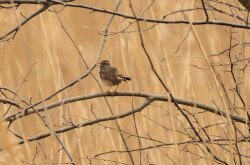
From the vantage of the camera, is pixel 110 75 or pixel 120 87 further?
pixel 120 87

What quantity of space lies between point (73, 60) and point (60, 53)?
492mm

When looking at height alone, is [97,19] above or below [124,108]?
above

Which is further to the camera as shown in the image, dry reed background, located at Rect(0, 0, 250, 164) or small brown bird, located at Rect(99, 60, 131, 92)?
small brown bird, located at Rect(99, 60, 131, 92)

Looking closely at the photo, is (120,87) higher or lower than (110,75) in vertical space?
higher

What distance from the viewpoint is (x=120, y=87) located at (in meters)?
4.53

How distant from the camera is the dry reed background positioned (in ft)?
7.39

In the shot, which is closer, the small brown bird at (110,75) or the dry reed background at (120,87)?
the dry reed background at (120,87)

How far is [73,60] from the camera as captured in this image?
4223mm

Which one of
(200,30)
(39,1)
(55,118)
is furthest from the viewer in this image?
(200,30)

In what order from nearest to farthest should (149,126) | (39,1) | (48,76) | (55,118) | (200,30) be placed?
1. (39,1)
2. (149,126)
3. (48,76)
4. (55,118)
5. (200,30)

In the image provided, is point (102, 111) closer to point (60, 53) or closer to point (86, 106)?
point (86, 106)

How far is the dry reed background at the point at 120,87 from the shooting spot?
2.25m

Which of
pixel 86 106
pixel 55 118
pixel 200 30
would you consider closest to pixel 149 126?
pixel 86 106

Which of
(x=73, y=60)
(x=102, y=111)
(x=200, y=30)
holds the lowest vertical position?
(x=102, y=111)
